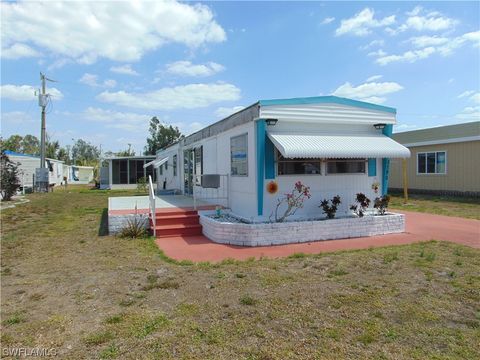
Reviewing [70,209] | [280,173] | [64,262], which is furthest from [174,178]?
[64,262]

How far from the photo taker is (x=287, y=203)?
8.98 m

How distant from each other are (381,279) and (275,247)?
8.97 ft

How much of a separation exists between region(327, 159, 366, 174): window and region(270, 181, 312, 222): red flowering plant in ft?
3.19

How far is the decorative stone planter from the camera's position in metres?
7.93

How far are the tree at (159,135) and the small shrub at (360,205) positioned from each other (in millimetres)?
38318

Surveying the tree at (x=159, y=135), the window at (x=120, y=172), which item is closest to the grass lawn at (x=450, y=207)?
the window at (x=120, y=172)

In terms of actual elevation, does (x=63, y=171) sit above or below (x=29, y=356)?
above

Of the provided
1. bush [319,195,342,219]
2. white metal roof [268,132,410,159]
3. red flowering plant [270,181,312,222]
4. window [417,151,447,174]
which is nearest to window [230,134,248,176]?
white metal roof [268,132,410,159]

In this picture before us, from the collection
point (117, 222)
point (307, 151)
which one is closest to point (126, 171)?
point (117, 222)

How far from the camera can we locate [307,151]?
26.6 feet

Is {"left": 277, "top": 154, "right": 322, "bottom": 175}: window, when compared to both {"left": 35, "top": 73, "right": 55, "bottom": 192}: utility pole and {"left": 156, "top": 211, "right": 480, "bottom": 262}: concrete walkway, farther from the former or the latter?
{"left": 35, "top": 73, "right": 55, "bottom": 192}: utility pole

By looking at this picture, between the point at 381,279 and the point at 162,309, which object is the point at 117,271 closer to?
the point at 162,309

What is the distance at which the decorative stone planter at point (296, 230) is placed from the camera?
7930 millimetres

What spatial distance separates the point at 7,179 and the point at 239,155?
15.5 metres
